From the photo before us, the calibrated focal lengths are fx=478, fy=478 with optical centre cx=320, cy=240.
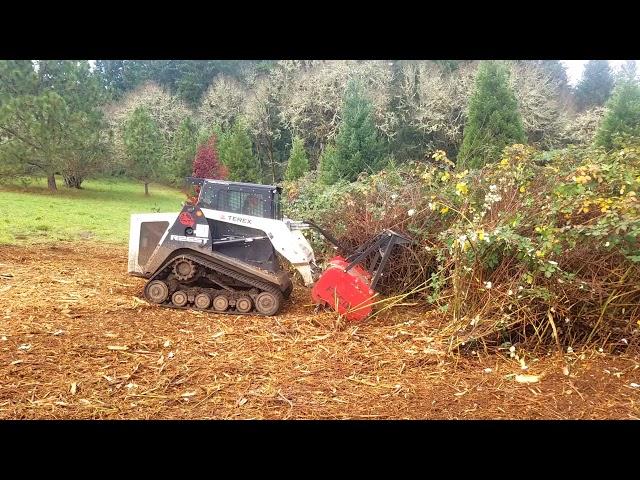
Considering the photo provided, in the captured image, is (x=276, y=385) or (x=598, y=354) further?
(x=598, y=354)

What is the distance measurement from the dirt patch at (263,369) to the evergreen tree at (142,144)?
550 inches

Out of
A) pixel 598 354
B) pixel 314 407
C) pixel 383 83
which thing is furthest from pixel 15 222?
pixel 383 83

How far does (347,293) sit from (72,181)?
1763 centimetres

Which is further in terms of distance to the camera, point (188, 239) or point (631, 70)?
point (631, 70)

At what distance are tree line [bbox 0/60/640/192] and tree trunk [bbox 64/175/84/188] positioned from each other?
0.07 m

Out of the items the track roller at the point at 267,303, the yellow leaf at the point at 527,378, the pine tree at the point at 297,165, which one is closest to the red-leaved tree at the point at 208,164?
the pine tree at the point at 297,165

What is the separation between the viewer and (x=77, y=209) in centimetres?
1462

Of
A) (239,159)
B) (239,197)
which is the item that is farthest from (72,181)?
(239,197)

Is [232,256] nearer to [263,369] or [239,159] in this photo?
[263,369]

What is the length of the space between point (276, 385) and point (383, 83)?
17696 mm

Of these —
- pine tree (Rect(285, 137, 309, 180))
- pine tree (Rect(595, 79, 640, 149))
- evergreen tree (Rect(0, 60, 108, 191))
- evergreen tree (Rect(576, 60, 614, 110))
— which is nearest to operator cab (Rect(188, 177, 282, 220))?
pine tree (Rect(285, 137, 309, 180))

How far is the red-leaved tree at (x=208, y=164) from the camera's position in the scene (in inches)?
592

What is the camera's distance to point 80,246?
9391 mm

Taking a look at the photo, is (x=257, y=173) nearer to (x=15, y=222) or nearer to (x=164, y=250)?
(x=15, y=222)
